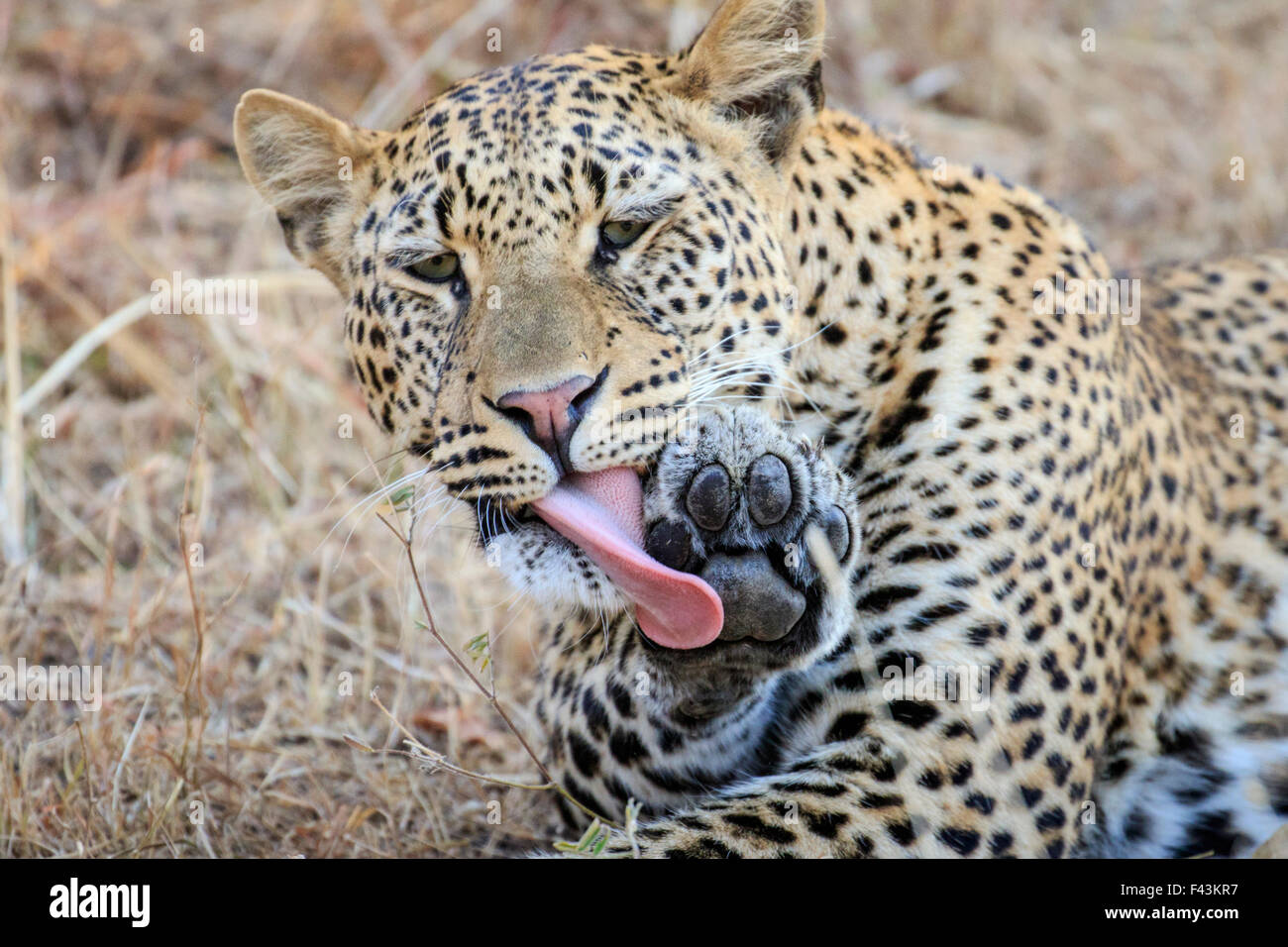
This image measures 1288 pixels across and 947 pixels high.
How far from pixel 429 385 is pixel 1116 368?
2.33 meters

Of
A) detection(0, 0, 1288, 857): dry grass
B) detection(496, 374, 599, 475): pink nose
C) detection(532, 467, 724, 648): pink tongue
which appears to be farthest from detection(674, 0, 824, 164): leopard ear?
detection(0, 0, 1288, 857): dry grass

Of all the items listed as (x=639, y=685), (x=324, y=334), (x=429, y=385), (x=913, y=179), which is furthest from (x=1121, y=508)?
(x=324, y=334)

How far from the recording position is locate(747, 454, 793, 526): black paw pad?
13.7 feet

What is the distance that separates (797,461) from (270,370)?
433 cm

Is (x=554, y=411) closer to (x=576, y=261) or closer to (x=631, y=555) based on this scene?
(x=631, y=555)

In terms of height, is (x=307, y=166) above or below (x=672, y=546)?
above

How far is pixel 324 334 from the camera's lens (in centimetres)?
858

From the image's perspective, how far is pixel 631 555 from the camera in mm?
4090

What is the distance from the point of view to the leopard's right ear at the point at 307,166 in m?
5.19

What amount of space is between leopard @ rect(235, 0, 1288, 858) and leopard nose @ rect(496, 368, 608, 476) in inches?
0.5

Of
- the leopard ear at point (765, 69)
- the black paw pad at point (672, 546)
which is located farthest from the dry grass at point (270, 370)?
the leopard ear at point (765, 69)

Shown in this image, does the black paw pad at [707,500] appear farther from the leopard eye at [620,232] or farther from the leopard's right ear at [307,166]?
the leopard's right ear at [307,166]

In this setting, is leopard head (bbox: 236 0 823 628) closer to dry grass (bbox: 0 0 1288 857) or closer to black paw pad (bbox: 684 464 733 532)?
black paw pad (bbox: 684 464 733 532)

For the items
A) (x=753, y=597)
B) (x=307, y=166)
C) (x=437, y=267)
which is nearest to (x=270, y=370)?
(x=307, y=166)
